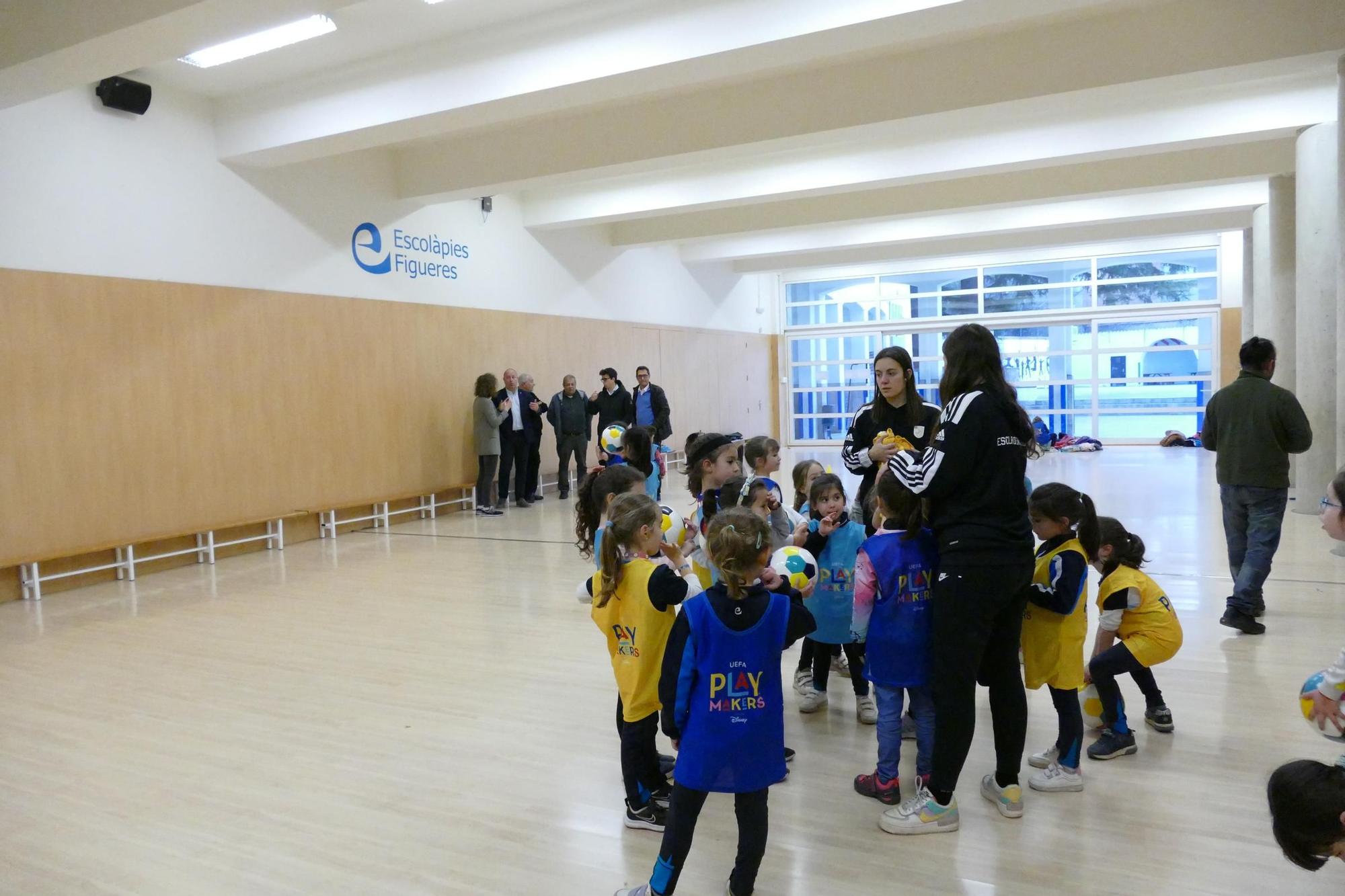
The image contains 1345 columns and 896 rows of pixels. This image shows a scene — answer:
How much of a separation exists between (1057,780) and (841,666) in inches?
55.0

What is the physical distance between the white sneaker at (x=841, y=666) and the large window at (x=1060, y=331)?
13.1 metres

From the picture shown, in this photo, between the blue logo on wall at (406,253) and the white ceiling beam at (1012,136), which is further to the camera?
the blue logo on wall at (406,253)

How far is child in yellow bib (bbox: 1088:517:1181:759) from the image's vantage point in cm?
318

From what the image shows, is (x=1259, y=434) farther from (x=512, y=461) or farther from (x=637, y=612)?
(x=512, y=461)

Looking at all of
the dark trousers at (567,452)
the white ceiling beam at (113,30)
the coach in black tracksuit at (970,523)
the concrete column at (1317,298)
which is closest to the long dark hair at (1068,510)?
the coach in black tracksuit at (970,523)

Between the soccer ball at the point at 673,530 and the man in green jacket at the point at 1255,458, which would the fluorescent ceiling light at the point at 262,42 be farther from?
the man in green jacket at the point at 1255,458

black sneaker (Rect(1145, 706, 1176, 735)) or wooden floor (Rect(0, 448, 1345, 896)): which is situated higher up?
black sneaker (Rect(1145, 706, 1176, 735))

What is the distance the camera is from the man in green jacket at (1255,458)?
184 inches

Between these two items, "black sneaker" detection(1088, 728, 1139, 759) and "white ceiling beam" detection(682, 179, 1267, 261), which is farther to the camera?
"white ceiling beam" detection(682, 179, 1267, 261)

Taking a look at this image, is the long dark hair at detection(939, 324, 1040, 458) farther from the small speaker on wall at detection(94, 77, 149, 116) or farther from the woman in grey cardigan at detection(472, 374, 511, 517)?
the woman in grey cardigan at detection(472, 374, 511, 517)

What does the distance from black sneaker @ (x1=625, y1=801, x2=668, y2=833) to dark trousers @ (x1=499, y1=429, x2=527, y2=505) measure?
27.5 feet

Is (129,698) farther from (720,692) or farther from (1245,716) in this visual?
(1245,716)

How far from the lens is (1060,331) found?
723 inches

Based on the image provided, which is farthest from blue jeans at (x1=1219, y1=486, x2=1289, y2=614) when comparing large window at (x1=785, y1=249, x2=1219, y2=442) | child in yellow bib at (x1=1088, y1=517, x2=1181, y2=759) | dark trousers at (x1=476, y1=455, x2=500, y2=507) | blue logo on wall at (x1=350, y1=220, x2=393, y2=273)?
large window at (x1=785, y1=249, x2=1219, y2=442)
